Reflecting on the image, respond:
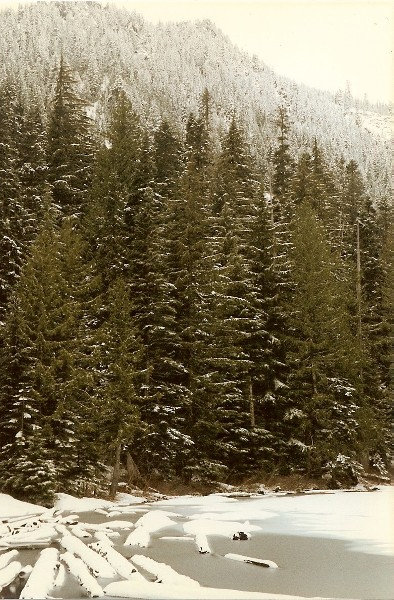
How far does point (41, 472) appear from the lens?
72.8 ft

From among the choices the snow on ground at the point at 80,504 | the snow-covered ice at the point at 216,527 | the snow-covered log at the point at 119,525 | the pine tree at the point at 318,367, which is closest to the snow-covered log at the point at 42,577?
the snow-covered ice at the point at 216,527

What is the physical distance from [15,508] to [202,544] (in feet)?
33.9

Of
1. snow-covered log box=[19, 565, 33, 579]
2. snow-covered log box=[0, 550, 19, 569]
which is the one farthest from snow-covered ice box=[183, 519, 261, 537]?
snow-covered log box=[19, 565, 33, 579]

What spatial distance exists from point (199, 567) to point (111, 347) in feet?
54.9

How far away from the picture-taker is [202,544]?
12.0 metres

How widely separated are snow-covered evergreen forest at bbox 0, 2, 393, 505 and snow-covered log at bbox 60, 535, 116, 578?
9.90m

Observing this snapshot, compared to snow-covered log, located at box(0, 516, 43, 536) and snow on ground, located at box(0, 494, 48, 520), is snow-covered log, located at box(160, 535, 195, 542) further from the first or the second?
snow on ground, located at box(0, 494, 48, 520)

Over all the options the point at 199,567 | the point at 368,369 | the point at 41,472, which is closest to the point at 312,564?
the point at 199,567

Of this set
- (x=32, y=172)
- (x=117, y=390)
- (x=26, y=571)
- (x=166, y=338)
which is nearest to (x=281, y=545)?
(x=26, y=571)

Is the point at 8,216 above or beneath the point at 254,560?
above

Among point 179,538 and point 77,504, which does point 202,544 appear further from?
point 77,504

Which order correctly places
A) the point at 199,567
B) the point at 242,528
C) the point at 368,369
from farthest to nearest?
the point at 368,369 < the point at 242,528 < the point at 199,567

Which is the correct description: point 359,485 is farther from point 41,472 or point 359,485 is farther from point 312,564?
point 312,564

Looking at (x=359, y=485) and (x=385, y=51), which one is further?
(x=359, y=485)
